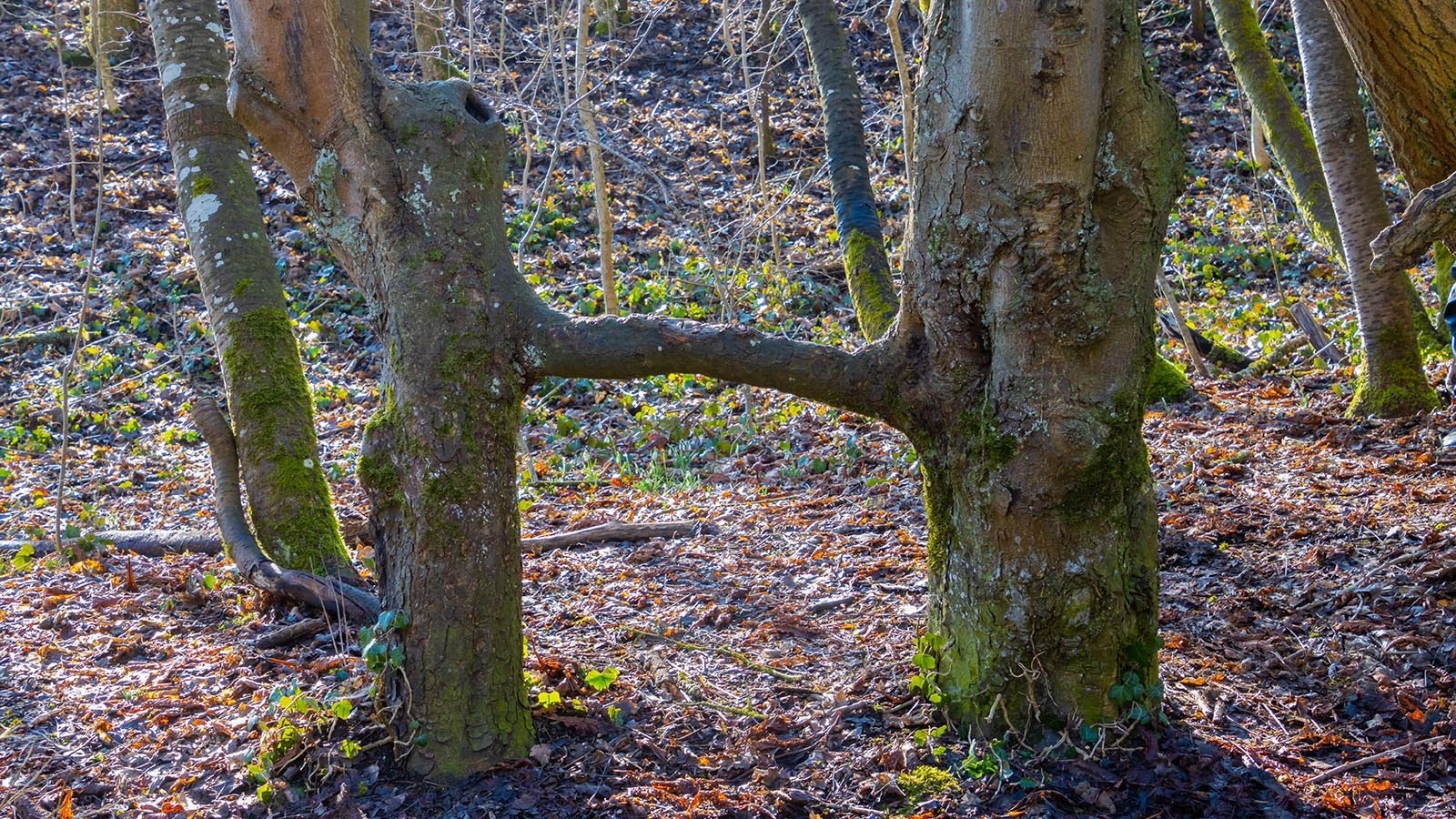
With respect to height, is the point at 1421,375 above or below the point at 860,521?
above

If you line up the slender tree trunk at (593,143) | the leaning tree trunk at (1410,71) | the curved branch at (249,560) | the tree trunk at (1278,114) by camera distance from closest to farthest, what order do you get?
the leaning tree trunk at (1410,71) → the curved branch at (249,560) → the tree trunk at (1278,114) → the slender tree trunk at (593,143)

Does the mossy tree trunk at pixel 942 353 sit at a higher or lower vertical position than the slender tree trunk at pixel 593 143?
lower

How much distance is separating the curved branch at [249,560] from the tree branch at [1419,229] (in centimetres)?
365

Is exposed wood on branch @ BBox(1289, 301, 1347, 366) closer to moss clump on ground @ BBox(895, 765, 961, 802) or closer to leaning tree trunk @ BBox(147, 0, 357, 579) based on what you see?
moss clump on ground @ BBox(895, 765, 961, 802)

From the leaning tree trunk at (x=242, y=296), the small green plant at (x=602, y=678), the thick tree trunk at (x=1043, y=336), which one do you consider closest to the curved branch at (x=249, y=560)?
the leaning tree trunk at (x=242, y=296)

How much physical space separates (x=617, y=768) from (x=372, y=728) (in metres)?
0.74

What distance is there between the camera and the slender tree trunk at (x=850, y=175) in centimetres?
631

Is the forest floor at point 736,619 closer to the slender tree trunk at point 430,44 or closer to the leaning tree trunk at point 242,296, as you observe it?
the leaning tree trunk at point 242,296

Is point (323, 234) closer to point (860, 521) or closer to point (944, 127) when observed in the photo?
point (944, 127)

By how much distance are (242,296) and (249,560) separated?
1.24 m

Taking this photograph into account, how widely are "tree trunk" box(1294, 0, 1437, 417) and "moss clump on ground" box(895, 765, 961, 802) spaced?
437 cm

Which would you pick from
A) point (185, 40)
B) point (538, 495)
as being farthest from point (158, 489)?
point (185, 40)

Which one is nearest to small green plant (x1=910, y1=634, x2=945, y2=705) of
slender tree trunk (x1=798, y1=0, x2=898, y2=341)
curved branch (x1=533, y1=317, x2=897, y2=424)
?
curved branch (x1=533, y1=317, x2=897, y2=424)

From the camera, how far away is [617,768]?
3023 mm
